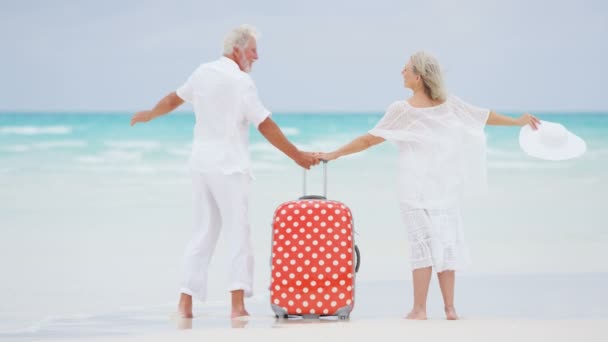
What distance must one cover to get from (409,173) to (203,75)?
949 mm

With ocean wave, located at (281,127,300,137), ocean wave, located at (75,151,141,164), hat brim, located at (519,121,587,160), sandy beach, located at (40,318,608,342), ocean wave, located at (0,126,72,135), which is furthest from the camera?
ocean wave, located at (281,127,300,137)

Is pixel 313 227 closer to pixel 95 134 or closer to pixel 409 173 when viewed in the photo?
pixel 409 173

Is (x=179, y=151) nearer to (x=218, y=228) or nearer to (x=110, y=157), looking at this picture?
(x=110, y=157)

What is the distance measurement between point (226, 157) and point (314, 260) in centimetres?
56

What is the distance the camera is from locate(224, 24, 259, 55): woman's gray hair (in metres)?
4.93

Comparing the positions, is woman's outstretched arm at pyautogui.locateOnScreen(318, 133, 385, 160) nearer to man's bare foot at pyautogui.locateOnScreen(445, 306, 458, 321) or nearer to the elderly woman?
the elderly woman

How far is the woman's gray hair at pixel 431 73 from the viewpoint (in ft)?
15.7

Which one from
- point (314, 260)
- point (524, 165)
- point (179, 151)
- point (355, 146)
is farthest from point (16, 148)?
point (314, 260)

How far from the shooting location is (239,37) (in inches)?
194

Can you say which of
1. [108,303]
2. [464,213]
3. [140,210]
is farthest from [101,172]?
[108,303]

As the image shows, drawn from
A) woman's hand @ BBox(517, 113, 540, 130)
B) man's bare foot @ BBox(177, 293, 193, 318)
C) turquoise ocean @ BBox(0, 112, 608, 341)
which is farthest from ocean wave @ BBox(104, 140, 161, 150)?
woman's hand @ BBox(517, 113, 540, 130)

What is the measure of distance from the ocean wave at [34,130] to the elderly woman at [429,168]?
20.7 metres

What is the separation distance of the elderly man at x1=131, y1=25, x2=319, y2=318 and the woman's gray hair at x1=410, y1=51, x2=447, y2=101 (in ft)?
1.92

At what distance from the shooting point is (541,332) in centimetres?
421
